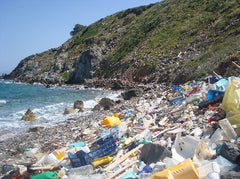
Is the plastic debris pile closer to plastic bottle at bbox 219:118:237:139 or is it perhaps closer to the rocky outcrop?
plastic bottle at bbox 219:118:237:139

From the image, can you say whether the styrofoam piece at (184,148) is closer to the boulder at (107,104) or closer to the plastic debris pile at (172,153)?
the plastic debris pile at (172,153)

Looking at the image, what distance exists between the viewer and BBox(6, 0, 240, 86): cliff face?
20.1 metres

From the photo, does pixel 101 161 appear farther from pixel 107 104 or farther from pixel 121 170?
pixel 107 104

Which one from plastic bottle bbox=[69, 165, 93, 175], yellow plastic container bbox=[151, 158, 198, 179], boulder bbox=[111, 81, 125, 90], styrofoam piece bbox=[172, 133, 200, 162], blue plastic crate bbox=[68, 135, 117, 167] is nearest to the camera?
yellow plastic container bbox=[151, 158, 198, 179]

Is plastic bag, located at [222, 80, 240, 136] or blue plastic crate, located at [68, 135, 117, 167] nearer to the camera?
plastic bag, located at [222, 80, 240, 136]

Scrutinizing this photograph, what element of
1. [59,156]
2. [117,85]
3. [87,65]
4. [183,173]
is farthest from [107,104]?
[87,65]

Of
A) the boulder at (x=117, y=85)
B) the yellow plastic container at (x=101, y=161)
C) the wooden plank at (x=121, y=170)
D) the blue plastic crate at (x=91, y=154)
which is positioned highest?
the boulder at (x=117, y=85)

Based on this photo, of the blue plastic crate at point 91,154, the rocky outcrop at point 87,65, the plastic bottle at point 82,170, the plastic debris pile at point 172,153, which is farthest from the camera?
the rocky outcrop at point 87,65

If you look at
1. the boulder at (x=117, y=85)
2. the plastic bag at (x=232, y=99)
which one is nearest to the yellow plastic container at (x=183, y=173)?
the plastic bag at (x=232, y=99)

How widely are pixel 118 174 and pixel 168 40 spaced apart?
28.9 m

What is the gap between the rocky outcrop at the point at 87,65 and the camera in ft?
145

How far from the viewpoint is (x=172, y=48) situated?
1142 inches

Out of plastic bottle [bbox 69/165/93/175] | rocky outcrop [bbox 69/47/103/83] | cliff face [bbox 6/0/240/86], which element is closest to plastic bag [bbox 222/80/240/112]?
plastic bottle [bbox 69/165/93/175]

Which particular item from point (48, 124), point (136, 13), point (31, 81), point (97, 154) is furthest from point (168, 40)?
point (31, 81)
